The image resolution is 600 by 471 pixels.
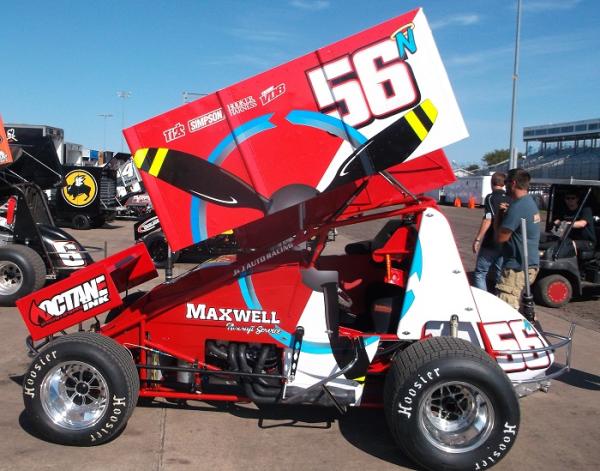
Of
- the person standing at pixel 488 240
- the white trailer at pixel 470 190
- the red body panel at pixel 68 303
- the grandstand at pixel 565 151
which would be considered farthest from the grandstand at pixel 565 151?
the red body panel at pixel 68 303

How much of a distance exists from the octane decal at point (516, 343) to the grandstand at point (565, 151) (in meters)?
51.7

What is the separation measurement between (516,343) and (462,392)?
2.19 feet

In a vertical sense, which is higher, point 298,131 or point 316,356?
point 298,131

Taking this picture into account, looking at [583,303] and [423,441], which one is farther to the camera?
[583,303]

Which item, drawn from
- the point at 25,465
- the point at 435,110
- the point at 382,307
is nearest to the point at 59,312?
the point at 25,465

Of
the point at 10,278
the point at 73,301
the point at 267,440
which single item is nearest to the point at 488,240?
the point at 267,440

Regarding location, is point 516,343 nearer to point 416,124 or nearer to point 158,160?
point 416,124

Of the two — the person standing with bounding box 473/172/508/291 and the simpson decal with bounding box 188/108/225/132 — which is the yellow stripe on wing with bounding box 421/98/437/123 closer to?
the simpson decal with bounding box 188/108/225/132

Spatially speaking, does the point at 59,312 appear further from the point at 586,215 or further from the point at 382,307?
the point at 586,215

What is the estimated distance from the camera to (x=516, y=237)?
538 centimetres

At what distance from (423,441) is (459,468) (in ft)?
0.87

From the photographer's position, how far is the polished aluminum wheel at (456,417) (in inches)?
146

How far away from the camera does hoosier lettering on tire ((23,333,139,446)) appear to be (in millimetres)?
3889

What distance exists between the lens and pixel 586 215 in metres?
9.47
